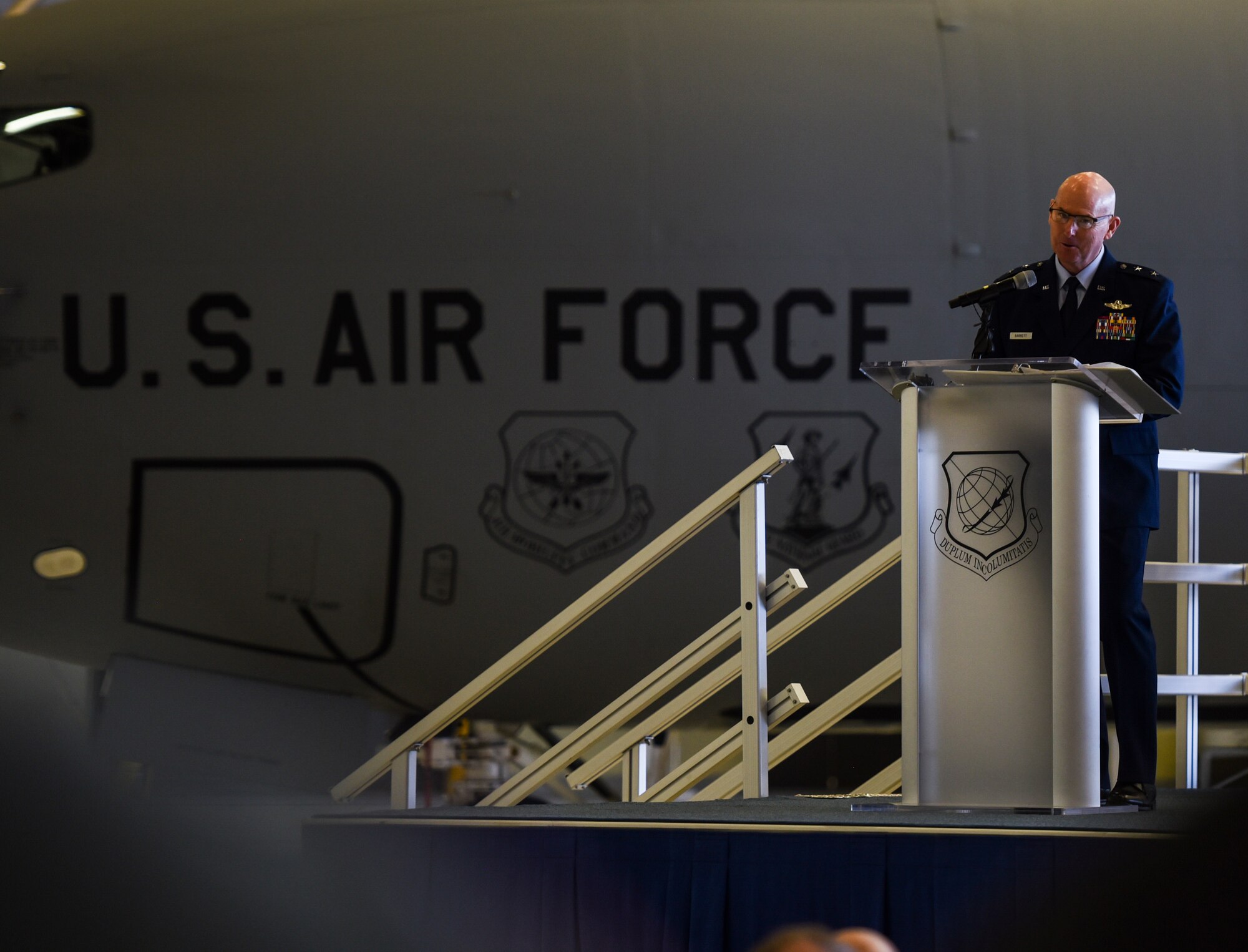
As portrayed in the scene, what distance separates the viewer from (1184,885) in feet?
9.14

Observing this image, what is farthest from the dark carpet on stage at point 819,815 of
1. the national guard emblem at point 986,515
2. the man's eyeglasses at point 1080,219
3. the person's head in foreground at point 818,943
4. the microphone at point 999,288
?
the person's head in foreground at point 818,943

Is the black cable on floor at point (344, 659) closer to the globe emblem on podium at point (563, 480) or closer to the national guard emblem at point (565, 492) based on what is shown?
the national guard emblem at point (565, 492)

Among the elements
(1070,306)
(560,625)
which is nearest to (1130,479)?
(1070,306)

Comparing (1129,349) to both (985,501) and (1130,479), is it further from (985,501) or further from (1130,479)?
(985,501)

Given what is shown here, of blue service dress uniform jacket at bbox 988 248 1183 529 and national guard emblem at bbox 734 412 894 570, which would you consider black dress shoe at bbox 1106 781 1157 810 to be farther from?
national guard emblem at bbox 734 412 894 570

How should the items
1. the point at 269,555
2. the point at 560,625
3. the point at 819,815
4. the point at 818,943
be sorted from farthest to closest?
the point at 269,555 < the point at 560,625 < the point at 819,815 < the point at 818,943

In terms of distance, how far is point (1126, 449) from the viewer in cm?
350

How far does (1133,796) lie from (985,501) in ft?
2.46

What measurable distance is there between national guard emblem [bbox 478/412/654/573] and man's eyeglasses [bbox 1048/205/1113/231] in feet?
6.79

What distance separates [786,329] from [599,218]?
0.71 metres

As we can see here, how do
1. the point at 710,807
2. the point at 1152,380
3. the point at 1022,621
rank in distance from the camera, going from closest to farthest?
the point at 1022,621
the point at 1152,380
the point at 710,807

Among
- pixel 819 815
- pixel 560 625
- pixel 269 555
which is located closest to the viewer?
pixel 819 815

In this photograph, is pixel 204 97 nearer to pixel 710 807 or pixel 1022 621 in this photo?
pixel 710 807

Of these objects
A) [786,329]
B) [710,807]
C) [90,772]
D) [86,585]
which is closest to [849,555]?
[786,329]
